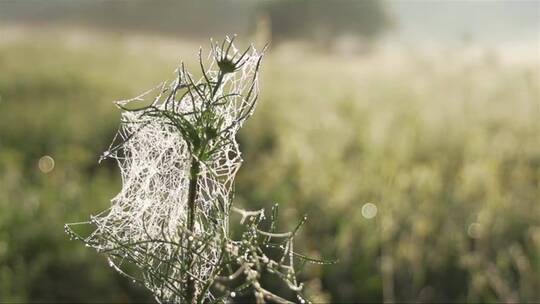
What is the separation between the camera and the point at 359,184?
438cm

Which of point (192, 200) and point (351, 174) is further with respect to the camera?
point (351, 174)

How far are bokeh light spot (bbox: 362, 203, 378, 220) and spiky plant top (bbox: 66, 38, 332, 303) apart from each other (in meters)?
3.58

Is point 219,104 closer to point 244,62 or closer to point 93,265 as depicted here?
point 244,62

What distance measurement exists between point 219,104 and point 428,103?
22.8 ft

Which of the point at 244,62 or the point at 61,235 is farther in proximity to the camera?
the point at 61,235

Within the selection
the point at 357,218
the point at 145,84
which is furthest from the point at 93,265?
the point at 145,84

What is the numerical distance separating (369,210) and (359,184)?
0.87 ft

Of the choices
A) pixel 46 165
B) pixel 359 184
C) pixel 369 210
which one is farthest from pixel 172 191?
pixel 46 165

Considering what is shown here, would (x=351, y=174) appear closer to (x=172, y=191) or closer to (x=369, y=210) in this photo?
(x=369, y=210)

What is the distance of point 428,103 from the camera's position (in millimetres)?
7211

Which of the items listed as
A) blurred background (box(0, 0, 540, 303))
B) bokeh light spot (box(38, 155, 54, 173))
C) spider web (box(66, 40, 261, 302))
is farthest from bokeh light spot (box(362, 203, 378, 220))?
spider web (box(66, 40, 261, 302))

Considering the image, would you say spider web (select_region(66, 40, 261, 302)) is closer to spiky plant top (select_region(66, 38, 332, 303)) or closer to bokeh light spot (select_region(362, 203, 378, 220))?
spiky plant top (select_region(66, 38, 332, 303))

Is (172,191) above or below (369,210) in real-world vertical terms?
above

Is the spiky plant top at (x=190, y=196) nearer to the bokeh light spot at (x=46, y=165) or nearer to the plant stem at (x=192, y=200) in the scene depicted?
the plant stem at (x=192, y=200)
